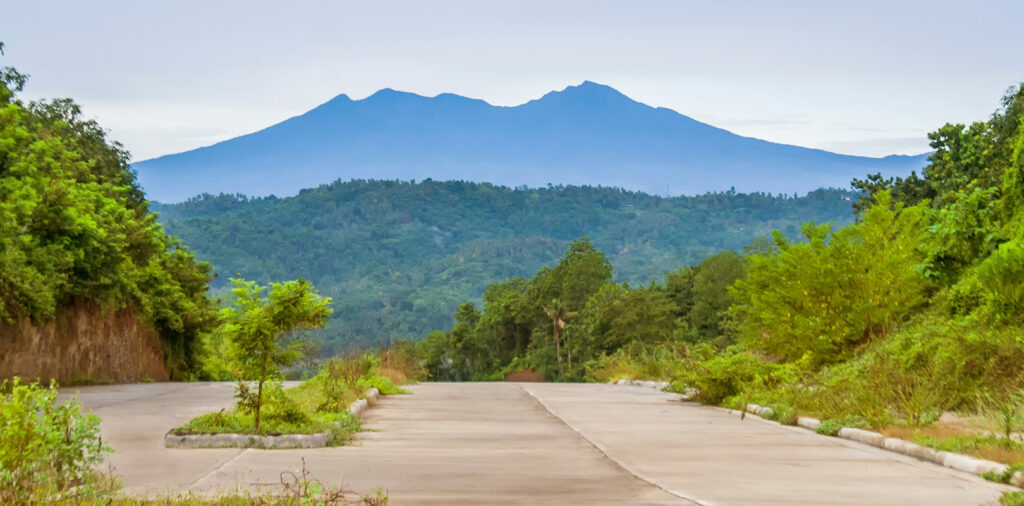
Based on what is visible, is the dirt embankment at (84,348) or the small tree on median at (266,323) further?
the dirt embankment at (84,348)

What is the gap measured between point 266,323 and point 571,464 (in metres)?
4.47

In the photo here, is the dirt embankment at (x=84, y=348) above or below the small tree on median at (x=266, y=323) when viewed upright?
below

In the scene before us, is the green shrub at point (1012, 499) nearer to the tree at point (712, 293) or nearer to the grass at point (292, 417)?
the grass at point (292, 417)

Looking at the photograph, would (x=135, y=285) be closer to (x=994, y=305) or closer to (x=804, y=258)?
(x=804, y=258)

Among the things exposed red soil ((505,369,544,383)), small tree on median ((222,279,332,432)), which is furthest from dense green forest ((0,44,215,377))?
exposed red soil ((505,369,544,383))

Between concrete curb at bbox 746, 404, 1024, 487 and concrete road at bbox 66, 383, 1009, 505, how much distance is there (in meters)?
0.18

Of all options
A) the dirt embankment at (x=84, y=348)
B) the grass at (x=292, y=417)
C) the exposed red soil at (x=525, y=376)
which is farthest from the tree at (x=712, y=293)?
the grass at (x=292, y=417)

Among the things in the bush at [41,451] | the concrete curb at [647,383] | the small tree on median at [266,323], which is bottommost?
→ the concrete curb at [647,383]

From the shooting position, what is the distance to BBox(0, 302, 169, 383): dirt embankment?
31.0 meters

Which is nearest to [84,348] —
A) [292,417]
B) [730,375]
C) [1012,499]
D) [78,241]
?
[78,241]

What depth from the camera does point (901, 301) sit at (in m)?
24.8

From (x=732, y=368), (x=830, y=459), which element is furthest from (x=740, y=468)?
(x=732, y=368)

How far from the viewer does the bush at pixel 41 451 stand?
8.64 meters

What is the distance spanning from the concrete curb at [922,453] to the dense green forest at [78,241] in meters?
18.1
